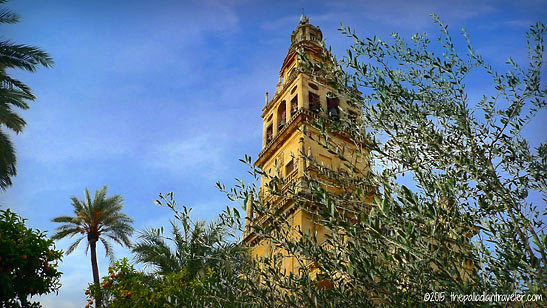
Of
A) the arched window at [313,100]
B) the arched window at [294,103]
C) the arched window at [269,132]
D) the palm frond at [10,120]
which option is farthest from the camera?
the arched window at [269,132]

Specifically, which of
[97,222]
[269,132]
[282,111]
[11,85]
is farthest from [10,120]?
[282,111]

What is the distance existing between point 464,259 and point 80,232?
2278 centimetres

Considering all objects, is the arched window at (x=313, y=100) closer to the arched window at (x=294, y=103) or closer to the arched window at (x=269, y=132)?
the arched window at (x=294, y=103)

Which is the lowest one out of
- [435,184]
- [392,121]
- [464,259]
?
[464,259]

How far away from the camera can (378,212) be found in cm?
412

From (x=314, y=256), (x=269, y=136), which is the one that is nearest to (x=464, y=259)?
(x=314, y=256)

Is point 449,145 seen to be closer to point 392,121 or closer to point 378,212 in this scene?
point 392,121

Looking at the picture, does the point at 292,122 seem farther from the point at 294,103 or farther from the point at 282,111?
the point at 282,111

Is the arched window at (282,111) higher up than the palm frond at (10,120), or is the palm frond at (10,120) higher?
the arched window at (282,111)

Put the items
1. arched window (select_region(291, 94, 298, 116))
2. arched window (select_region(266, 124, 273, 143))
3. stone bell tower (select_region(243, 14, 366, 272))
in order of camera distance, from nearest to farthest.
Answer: stone bell tower (select_region(243, 14, 366, 272)) < arched window (select_region(291, 94, 298, 116)) < arched window (select_region(266, 124, 273, 143))

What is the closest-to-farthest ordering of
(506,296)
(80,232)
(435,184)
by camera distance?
(506,296) < (435,184) < (80,232)

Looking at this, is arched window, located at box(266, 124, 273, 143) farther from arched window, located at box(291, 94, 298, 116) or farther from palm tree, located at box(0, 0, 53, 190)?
palm tree, located at box(0, 0, 53, 190)

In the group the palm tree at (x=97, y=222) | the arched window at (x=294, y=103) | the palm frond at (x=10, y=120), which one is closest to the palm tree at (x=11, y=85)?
the palm frond at (x=10, y=120)

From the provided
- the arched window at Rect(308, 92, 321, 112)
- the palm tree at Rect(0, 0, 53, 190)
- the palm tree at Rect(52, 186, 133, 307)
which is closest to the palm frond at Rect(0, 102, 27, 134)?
the palm tree at Rect(0, 0, 53, 190)
